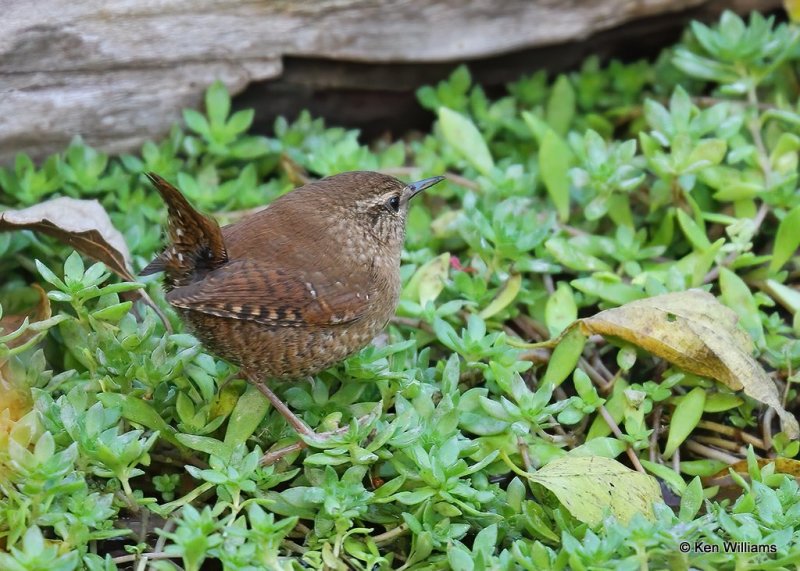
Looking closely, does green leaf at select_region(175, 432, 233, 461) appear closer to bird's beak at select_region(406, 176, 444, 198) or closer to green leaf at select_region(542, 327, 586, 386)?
green leaf at select_region(542, 327, 586, 386)

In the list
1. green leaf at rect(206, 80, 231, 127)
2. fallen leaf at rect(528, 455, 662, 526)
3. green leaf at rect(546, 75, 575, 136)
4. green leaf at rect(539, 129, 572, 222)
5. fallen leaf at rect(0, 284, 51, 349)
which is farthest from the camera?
green leaf at rect(546, 75, 575, 136)

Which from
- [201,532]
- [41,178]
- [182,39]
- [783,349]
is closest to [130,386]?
[201,532]

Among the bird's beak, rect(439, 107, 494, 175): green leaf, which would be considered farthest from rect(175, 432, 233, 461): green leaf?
rect(439, 107, 494, 175): green leaf

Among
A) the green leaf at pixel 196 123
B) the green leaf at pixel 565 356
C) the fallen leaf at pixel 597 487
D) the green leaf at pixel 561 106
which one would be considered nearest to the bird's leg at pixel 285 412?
the fallen leaf at pixel 597 487

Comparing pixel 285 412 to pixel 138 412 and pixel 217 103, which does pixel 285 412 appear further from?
pixel 217 103

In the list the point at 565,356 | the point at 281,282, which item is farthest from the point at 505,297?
the point at 281,282

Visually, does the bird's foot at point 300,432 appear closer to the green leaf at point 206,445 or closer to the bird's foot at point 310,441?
the bird's foot at point 310,441

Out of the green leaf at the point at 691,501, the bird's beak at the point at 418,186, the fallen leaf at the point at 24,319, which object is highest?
the bird's beak at the point at 418,186
